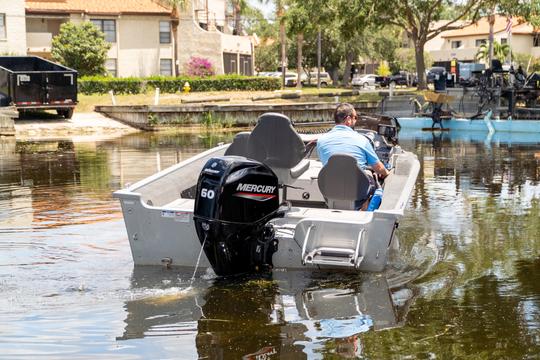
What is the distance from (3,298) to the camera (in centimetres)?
819

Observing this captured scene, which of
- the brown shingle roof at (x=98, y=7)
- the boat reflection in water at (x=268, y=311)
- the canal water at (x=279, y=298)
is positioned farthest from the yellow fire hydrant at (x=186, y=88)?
the boat reflection in water at (x=268, y=311)

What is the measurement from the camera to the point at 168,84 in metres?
49.3

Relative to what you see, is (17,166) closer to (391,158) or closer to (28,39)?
(391,158)

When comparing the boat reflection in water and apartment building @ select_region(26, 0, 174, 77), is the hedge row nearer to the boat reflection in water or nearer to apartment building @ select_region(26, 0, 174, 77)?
apartment building @ select_region(26, 0, 174, 77)

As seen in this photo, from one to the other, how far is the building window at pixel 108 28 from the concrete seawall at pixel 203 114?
78.1 feet

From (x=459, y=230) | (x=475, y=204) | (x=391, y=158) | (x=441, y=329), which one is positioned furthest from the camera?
(x=475, y=204)

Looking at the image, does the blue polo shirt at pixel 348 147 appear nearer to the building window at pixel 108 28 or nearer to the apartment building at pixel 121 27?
the apartment building at pixel 121 27

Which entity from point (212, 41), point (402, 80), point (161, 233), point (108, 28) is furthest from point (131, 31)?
point (161, 233)

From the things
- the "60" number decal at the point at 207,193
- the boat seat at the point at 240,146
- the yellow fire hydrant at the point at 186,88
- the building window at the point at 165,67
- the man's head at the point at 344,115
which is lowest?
the "60" number decal at the point at 207,193

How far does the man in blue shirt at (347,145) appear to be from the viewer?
9680mm

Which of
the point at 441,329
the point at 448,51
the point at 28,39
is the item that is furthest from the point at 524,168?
the point at 448,51

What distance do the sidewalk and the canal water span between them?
17549 mm

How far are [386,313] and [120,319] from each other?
88.8 inches

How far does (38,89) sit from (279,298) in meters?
25.4
